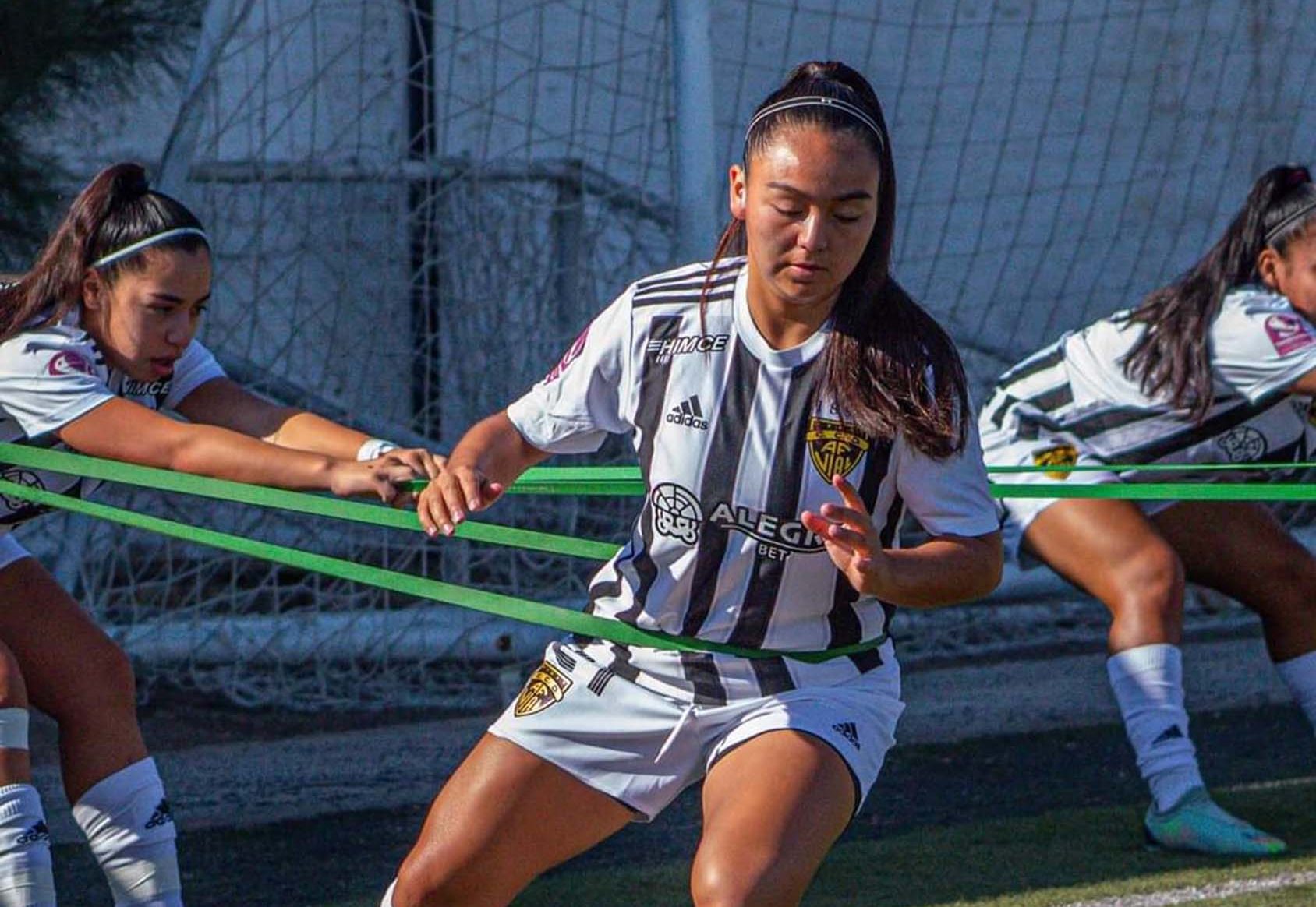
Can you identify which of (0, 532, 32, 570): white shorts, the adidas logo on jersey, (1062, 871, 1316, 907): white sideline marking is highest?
the adidas logo on jersey

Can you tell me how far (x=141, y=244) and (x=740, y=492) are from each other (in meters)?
1.43

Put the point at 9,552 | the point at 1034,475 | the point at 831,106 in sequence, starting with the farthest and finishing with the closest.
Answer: the point at 1034,475 → the point at 9,552 → the point at 831,106

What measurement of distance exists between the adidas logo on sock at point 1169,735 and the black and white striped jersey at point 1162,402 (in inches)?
25.1

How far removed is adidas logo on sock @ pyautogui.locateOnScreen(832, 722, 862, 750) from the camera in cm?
299

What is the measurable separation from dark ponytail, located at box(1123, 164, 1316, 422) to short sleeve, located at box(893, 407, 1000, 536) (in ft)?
6.34

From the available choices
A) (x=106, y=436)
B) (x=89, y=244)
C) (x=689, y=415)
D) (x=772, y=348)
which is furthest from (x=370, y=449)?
(x=772, y=348)

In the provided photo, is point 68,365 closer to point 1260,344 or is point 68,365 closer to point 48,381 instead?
point 48,381

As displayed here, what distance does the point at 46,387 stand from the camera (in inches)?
146

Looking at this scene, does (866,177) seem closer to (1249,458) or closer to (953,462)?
(953,462)

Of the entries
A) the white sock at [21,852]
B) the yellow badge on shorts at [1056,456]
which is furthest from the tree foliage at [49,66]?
the yellow badge on shorts at [1056,456]

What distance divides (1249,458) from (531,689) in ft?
7.93

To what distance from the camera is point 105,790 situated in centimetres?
378

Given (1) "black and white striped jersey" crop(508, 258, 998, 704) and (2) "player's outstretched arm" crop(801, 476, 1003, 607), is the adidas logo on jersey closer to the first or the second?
(1) "black and white striped jersey" crop(508, 258, 998, 704)

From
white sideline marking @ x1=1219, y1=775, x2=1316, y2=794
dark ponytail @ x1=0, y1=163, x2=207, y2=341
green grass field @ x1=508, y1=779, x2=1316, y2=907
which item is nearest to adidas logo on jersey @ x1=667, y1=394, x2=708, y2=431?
dark ponytail @ x1=0, y1=163, x2=207, y2=341
